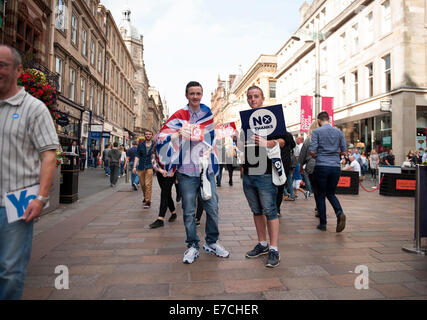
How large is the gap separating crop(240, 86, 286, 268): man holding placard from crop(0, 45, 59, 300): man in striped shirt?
6.88 ft

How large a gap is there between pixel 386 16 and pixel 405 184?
15.2 metres

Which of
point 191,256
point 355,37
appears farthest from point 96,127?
point 191,256

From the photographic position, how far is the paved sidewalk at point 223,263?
2.51m

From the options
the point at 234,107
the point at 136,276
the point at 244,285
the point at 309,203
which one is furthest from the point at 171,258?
the point at 234,107

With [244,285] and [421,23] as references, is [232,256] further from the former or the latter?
[421,23]

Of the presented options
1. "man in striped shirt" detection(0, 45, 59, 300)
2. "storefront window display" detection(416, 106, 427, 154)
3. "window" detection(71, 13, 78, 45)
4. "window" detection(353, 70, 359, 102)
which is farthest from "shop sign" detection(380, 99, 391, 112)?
"window" detection(71, 13, 78, 45)

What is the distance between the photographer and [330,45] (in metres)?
27.0

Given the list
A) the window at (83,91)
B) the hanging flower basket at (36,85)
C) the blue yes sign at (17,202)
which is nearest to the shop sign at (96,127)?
the window at (83,91)

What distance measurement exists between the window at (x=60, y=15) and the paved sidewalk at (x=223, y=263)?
1836 cm

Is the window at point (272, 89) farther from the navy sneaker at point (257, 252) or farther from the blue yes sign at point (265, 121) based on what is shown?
the navy sneaker at point (257, 252)

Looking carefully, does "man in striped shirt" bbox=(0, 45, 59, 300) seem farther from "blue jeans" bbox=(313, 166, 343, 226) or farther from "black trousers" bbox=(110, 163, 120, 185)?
"black trousers" bbox=(110, 163, 120, 185)

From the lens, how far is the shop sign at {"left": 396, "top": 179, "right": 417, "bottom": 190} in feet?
31.9

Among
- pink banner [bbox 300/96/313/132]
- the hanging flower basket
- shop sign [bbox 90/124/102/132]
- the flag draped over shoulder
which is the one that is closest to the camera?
the flag draped over shoulder

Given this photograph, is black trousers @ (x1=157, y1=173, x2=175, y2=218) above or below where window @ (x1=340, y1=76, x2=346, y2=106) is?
below
